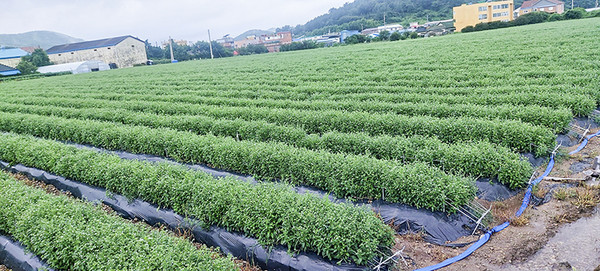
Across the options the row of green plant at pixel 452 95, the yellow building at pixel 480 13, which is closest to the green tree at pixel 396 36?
the yellow building at pixel 480 13

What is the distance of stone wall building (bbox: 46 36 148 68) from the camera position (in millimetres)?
73938

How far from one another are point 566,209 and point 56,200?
26.7ft

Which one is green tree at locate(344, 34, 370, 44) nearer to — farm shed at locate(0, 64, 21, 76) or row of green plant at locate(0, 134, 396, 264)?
farm shed at locate(0, 64, 21, 76)

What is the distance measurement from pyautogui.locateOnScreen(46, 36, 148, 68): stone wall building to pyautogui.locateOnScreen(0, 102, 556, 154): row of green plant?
225 feet

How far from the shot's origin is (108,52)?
242 feet

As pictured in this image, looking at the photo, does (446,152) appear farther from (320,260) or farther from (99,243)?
(99,243)

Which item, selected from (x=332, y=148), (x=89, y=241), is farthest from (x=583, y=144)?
(x=89, y=241)

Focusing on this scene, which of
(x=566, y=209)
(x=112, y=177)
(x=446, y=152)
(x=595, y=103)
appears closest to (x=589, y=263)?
(x=566, y=209)

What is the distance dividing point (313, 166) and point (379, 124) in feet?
9.97

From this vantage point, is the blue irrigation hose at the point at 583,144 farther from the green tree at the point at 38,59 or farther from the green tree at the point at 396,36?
the green tree at the point at 38,59

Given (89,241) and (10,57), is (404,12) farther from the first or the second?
(89,241)

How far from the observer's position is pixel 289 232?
16.0 feet

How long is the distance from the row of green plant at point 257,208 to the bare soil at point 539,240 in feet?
2.45

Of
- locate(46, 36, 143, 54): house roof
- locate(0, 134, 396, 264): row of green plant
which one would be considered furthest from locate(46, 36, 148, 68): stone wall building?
locate(0, 134, 396, 264): row of green plant
